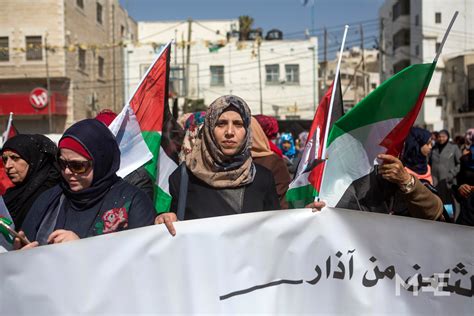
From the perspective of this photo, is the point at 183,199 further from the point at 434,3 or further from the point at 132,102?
the point at 434,3

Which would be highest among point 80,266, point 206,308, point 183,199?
point 183,199

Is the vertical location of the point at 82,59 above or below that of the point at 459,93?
above

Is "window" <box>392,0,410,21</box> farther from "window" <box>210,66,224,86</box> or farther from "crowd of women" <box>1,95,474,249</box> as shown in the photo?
"crowd of women" <box>1,95,474,249</box>

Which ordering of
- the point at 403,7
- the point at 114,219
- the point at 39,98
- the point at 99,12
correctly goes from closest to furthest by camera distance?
the point at 114,219 → the point at 39,98 → the point at 99,12 → the point at 403,7

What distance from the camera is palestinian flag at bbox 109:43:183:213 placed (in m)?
4.32

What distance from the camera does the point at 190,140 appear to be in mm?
4285

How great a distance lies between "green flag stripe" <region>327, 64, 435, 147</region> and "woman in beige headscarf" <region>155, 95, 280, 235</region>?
512 millimetres

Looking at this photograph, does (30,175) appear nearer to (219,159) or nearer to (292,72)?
(219,159)

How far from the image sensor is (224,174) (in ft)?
10.5

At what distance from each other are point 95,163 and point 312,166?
116 centimetres

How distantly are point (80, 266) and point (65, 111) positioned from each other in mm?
27643

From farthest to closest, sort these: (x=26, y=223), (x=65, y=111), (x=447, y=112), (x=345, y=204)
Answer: (x=447, y=112) → (x=65, y=111) → (x=345, y=204) → (x=26, y=223)

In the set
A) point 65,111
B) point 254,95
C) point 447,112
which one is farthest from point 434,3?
point 65,111

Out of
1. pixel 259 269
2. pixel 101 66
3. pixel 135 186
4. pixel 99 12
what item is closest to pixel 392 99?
pixel 259 269
